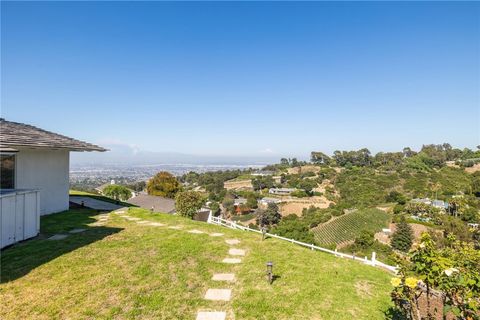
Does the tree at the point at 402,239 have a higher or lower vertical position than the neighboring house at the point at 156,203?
lower

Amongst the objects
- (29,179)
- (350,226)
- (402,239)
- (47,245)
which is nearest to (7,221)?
(47,245)

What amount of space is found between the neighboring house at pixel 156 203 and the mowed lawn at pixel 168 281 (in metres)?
15.8

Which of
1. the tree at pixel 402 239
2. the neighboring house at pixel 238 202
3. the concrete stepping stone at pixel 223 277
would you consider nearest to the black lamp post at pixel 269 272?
the concrete stepping stone at pixel 223 277

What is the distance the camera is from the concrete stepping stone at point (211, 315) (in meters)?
3.95

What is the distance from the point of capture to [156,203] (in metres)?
25.6

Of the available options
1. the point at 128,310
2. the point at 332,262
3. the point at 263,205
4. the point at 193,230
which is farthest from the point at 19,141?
the point at 263,205

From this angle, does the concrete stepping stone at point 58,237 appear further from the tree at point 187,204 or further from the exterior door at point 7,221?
the tree at point 187,204

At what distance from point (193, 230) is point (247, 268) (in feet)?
11.7

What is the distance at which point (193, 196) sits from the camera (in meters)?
17.3

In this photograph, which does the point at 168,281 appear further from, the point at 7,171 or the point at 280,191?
the point at 280,191

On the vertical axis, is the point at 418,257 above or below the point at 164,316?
above

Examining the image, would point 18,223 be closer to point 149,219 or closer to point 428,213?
point 149,219

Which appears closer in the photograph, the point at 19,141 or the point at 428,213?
the point at 19,141

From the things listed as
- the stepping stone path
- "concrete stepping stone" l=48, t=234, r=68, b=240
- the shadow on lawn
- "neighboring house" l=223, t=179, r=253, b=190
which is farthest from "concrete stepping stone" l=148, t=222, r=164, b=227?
"neighboring house" l=223, t=179, r=253, b=190
